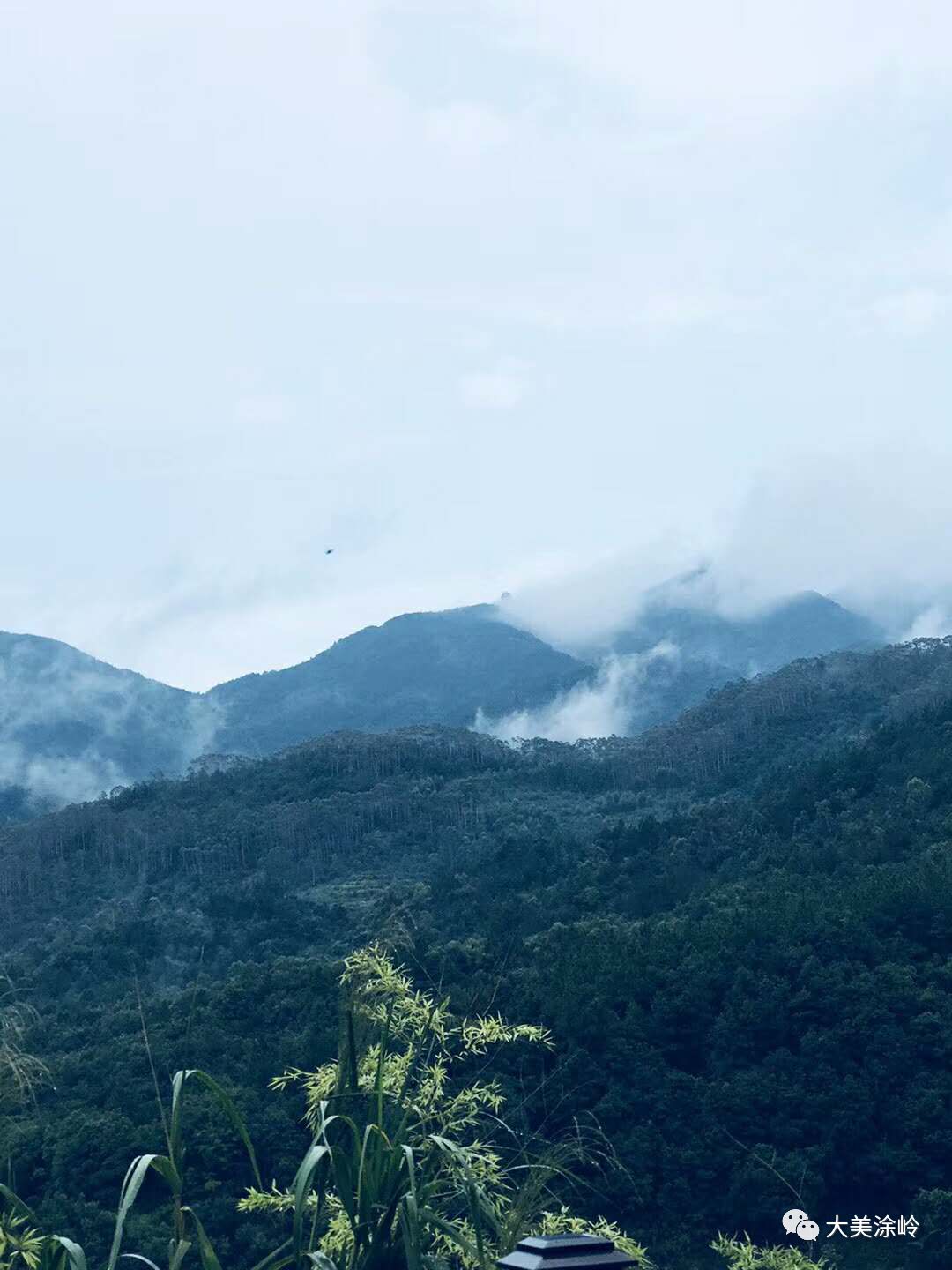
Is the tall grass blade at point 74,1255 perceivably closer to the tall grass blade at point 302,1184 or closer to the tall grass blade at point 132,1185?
the tall grass blade at point 132,1185

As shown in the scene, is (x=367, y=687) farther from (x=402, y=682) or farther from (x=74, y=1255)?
(x=74, y=1255)

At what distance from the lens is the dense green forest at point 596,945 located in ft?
84.6

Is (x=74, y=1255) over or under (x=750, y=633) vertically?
under

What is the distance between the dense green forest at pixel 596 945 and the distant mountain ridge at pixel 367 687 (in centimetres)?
5992

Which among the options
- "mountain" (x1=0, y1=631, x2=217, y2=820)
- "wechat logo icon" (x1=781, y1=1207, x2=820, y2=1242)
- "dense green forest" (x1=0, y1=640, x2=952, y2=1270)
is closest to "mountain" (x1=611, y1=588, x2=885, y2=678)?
"mountain" (x1=0, y1=631, x2=217, y2=820)

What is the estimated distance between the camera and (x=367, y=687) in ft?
514

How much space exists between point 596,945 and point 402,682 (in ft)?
401

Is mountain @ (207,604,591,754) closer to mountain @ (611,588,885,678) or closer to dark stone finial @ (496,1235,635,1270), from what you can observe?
mountain @ (611,588,885,678)

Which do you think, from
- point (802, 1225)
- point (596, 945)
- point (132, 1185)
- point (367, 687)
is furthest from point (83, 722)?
point (132, 1185)

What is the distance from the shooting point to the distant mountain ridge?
142m

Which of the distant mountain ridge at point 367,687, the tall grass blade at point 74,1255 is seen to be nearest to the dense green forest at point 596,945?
the tall grass blade at point 74,1255

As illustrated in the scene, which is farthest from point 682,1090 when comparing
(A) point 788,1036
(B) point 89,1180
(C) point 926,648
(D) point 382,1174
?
(C) point 926,648

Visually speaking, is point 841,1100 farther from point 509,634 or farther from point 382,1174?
point 509,634

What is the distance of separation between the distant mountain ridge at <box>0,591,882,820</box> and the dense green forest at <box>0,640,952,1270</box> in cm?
5992
